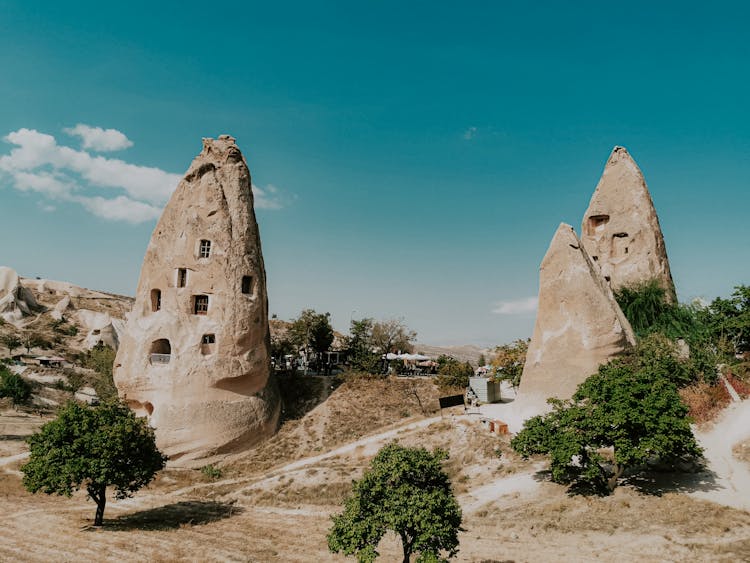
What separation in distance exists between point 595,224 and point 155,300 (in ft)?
117

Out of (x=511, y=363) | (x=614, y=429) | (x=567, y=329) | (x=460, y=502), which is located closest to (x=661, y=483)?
(x=614, y=429)

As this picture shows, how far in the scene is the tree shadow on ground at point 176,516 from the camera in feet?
72.7

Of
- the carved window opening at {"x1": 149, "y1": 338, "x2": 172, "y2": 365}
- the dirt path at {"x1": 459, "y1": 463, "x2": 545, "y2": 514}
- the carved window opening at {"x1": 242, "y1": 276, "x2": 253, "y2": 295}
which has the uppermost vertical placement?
the carved window opening at {"x1": 242, "y1": 276, "x2": 253, "y2": 295}

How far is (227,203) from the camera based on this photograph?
121 ft

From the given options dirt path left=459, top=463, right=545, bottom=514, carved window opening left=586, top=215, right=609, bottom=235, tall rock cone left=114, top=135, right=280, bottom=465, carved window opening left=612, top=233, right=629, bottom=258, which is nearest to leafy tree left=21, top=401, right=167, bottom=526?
tall rock cone left=114, top=135, right=280, bottom=465

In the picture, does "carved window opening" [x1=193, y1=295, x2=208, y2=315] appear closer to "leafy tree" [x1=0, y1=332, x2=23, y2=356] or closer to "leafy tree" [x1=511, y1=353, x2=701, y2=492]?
"leafy tree" [x1=511, y1=353, x2=701, y2=492]

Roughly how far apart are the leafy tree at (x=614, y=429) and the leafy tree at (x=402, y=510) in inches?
357

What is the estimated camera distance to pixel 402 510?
1327 centimetres

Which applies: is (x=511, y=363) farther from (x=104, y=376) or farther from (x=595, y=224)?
(x=104, y=376)

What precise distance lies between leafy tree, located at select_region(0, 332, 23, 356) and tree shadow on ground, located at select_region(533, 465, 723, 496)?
70303mm

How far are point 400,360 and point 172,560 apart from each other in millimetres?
37054

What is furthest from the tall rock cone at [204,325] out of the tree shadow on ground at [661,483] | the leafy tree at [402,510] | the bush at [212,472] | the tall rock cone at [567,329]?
the leafy tree at [402,510]

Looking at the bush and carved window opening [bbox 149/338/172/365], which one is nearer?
the bush

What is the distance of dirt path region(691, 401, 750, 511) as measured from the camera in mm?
19500
